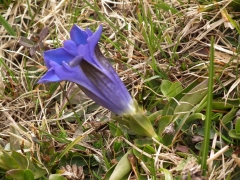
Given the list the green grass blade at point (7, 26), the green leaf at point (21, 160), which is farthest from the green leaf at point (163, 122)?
the green grass blade at point (7, 26)

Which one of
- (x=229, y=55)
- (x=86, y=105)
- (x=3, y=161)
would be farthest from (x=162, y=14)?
(x=3, y=161)

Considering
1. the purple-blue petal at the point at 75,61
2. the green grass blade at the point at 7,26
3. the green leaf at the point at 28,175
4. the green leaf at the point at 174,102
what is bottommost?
the green leaf at the point at 28,175

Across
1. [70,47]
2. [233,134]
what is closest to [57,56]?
[70,47]

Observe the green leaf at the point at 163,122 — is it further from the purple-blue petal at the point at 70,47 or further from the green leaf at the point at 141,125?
the purple-blue petal at the point at 70,47

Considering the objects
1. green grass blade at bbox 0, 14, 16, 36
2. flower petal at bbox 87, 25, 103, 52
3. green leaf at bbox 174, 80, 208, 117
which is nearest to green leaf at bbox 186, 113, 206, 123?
green leaf at bbox 174, 80, 208, 117

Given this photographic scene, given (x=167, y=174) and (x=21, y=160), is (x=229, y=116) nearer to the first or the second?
(x=167, y=174)

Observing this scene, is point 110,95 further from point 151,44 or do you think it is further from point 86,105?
point 151,44
